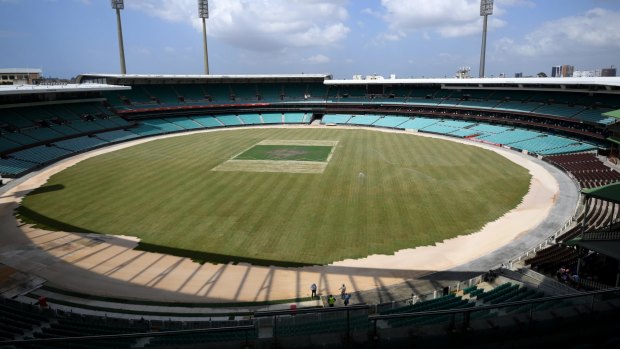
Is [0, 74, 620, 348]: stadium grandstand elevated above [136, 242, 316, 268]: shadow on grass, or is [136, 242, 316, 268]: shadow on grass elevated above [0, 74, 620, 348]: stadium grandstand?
[0, 74, 620, 348]: stadium grandstand

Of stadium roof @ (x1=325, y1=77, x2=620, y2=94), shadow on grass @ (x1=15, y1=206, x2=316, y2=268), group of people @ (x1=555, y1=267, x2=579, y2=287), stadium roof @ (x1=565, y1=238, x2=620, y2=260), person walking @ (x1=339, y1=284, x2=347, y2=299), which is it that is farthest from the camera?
stadium roof @ (x1=325, y1=77, x2=620, y2=94)

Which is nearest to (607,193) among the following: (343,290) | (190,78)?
(343,290)

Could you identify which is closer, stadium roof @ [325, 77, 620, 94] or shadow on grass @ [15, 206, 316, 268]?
shadow on grass @ [15, 206, 316, 268]

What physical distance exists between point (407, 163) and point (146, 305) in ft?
111

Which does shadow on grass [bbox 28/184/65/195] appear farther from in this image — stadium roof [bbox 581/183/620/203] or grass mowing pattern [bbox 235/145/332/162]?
stadium roof [bbox 581/183/620/203]

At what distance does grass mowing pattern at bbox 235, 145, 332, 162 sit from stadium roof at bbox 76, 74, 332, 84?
36111 mm

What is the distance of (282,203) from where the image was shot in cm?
3092

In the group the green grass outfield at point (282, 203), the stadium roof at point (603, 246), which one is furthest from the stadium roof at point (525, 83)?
the stadium roof at point (603, 246)

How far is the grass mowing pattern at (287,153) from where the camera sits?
1902 inches

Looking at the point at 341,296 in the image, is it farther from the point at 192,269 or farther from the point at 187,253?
the point at 187,253

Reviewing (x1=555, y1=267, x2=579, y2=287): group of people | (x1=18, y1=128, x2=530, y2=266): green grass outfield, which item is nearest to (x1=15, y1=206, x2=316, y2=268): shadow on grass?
(x1=18, y1=128, x2=530, y2=266): green grass outfield

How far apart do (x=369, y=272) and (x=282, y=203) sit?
39.3ft

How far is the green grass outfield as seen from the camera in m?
23.9

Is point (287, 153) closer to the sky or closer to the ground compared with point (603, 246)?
closer to the ground
